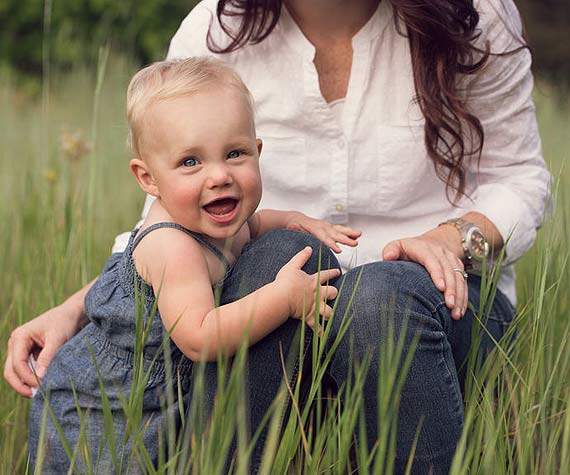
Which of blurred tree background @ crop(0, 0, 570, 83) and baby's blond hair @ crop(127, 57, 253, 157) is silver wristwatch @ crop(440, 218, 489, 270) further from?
blurred tree background @ crop(0, 0, 570, 83)

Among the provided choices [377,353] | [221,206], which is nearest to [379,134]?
[221,206]

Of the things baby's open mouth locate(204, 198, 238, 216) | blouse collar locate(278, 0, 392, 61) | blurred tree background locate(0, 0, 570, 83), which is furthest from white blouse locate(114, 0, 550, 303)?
blurred tree background locate(0, 0, 570, 83)

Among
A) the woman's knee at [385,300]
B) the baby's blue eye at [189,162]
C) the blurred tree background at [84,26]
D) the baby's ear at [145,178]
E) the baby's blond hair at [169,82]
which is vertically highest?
the blurred tree background at [84,26]

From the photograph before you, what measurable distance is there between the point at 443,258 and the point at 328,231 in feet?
0.70

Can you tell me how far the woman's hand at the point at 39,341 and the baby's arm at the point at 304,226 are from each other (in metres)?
0.33

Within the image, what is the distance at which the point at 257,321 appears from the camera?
1223 mm

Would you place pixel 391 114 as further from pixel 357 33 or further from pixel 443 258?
pixel 443 258

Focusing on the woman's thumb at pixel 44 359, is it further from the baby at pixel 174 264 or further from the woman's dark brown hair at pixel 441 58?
the woman's dark brown hair at pixel 441 58

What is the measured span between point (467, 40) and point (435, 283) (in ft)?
1.77

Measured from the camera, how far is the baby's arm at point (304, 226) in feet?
4.89

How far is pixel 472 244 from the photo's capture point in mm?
1525

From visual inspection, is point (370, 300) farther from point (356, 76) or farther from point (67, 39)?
point (67, 39)

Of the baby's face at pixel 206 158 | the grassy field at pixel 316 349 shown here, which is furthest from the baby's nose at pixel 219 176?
the grassy field at pixel 316 349

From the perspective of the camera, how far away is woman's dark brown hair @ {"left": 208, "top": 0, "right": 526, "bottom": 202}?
1.64 metres
